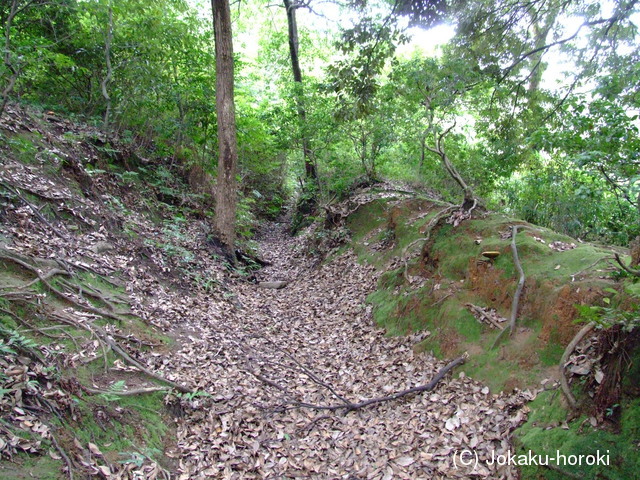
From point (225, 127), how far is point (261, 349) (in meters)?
5.80

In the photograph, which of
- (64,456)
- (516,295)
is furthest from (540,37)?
(64,456)

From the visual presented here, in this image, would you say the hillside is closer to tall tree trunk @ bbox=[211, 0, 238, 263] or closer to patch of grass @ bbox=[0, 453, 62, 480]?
patch of grass @ bbox=[0, 453, 62, 480]

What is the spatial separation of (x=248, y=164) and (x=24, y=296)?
41.0ft

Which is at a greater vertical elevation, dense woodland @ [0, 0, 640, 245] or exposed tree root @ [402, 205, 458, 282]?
dense woodland @ [0, 0, 640, 245]

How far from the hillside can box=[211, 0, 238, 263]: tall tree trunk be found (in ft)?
4.28

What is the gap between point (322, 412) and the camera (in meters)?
4.92

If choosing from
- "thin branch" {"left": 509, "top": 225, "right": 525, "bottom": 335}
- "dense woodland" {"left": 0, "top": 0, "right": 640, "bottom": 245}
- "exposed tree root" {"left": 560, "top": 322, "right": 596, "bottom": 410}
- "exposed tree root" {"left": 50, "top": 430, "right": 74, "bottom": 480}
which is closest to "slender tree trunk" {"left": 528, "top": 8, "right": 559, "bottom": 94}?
"dense woodland" {"left": 0, "top": 0, "right": 640, "bottom": 245}

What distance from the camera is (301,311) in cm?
849

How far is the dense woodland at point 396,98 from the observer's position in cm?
628

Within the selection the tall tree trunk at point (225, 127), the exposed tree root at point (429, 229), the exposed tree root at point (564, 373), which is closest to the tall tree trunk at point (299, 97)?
the tall tree trunk at point (225, 127)

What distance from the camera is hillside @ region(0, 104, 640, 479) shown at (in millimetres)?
3522

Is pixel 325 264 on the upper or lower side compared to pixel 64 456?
upper

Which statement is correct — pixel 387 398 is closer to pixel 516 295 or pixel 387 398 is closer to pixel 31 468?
pixel 516 295

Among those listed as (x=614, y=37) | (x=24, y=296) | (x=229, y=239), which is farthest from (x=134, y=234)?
(x=614, y=37)
